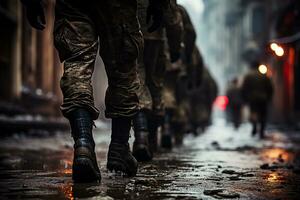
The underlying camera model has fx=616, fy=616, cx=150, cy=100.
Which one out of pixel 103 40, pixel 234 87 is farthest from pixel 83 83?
pixel 234 87

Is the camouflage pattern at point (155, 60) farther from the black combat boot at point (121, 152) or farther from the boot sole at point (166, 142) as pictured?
the boot sole at point (166, 142)

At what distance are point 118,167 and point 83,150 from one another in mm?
507

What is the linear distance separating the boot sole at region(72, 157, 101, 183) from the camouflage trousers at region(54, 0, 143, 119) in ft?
1.12

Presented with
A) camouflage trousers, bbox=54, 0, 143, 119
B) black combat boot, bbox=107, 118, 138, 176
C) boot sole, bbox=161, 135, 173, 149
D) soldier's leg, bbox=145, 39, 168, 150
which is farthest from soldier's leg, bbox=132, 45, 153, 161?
boot sole, bbox=161, 135, 173, 149

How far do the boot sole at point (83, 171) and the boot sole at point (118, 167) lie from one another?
18.7 inches

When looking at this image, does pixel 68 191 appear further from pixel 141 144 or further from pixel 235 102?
pixel 235 102

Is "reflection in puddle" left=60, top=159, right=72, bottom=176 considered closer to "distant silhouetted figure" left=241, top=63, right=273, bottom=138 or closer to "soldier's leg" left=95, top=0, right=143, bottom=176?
"soldier's leg" left=95, top=0, right=143, bottom=176

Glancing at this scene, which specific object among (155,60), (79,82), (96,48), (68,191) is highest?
(155,60)

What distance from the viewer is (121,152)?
4.04m

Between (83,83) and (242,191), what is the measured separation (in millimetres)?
1174

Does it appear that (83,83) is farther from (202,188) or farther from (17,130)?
(17,130)

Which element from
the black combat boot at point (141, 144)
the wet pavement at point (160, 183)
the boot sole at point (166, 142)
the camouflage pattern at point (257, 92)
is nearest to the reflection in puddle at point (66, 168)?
the wet pavement at point (160, 183)

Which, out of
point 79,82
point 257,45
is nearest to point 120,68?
point 79,82

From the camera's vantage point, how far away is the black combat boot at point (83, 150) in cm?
349
